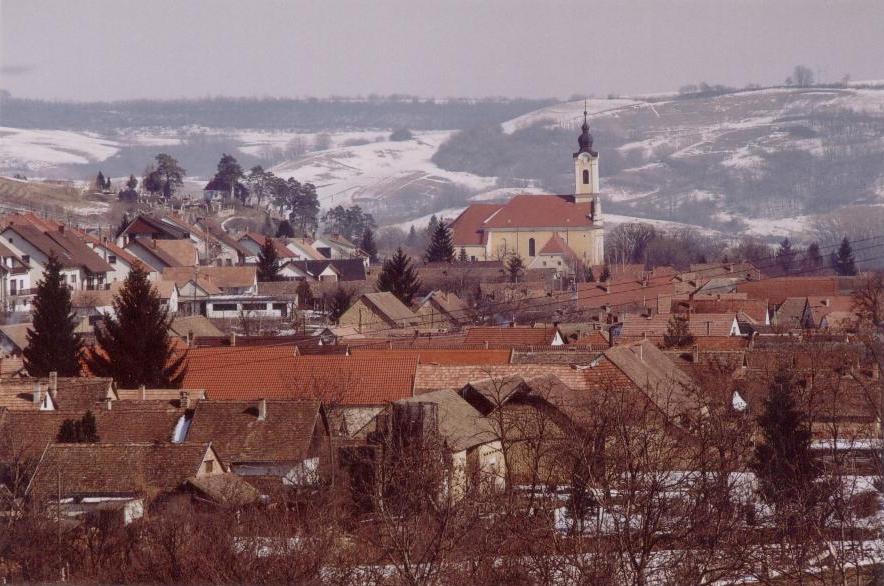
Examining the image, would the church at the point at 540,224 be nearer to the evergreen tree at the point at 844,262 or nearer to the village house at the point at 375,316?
the evergreen tree at the point at 844,262

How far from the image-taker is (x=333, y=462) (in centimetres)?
785

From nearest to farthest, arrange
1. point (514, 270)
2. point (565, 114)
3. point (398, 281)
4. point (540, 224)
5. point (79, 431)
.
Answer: point (79, 431), point (398, 281), point (514, 270), point (540, 224), point (565, 114)

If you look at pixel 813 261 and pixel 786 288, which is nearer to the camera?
pixel 786 288

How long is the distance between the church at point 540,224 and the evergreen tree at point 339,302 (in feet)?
79.2

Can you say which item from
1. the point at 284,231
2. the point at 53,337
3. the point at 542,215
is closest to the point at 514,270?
the point at 284,231

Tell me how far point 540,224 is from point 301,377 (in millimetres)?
43245

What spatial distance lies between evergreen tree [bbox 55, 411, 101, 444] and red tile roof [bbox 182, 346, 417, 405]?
8.76ft

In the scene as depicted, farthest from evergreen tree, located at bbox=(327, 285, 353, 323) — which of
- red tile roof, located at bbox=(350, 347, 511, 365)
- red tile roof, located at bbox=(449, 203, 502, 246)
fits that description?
red tile roof, located at bbox=(449, 203, 502, 246)

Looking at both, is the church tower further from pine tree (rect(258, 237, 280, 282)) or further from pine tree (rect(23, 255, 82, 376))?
pine tree (rect(23, 255, 82, 376))

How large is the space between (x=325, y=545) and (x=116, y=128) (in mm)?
38103

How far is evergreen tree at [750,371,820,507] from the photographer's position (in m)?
6.84

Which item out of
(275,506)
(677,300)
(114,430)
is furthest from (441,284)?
(275,506)

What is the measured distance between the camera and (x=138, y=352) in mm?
12664

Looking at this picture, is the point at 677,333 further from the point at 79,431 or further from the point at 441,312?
the point at 79,431
